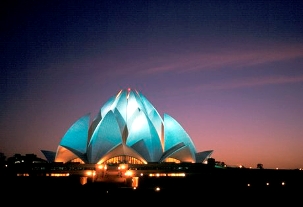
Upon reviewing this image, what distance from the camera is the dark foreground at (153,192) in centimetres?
1446

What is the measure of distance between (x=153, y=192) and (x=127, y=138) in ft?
52.4

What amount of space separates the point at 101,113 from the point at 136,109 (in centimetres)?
436

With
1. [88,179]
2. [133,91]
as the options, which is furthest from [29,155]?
[88,179]

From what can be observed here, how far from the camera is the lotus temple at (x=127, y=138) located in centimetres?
3069

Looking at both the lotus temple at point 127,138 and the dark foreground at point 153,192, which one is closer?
the dark foreground at point 153,192

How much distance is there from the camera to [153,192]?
16.1 metres

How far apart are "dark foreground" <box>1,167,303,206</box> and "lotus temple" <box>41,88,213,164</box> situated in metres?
8.56

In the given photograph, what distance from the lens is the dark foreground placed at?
14.5 m

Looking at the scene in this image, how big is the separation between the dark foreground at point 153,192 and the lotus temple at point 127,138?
28.1 feet

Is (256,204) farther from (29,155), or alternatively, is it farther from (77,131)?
(29,155)

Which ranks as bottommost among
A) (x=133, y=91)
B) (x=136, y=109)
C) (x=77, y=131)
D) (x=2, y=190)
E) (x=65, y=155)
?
(x=2, y=190)

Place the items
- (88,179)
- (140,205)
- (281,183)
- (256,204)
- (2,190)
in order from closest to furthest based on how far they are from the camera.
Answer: (140,205), (256,204), (2,190), (88,179), (281,183)

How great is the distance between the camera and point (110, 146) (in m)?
30.6

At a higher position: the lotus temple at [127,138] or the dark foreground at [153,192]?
the lotus temple at [127,138]
